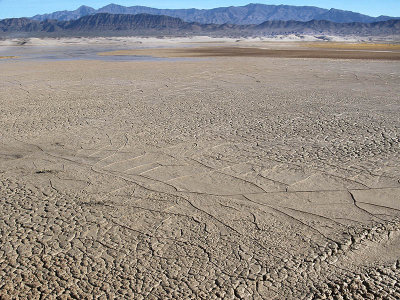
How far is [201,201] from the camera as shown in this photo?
3.22m

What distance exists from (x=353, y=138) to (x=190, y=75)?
6420 mm

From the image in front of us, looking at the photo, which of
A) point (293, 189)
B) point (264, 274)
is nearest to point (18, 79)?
point (293, 189)

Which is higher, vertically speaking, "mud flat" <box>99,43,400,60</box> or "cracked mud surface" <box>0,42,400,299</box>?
"mud flat" <box>99,43,400,60</box>

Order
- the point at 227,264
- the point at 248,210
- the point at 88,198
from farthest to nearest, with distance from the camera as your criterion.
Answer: the point at 88,198 → the point at 248,210 → the point at 227,264

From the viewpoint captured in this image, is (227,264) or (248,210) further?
(248,210)

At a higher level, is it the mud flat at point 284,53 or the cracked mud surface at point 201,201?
the mud flat at point 284,53

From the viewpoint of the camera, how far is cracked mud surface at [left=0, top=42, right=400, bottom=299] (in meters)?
2.26

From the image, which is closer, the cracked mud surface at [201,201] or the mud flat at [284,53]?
the cracked mud surface at [201,201]

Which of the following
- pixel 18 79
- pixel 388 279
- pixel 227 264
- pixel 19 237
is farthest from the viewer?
pixel 18 79

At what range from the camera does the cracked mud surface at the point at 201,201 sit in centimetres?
226

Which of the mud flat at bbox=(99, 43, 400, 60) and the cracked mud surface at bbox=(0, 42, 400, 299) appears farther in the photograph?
the mud flat at bbox=(99, 43, 400, 60)

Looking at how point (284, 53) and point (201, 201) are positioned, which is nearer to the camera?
point (201, 201)

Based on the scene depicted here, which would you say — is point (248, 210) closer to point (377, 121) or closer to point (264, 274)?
point (264, 274)

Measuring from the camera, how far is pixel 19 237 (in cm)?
271
